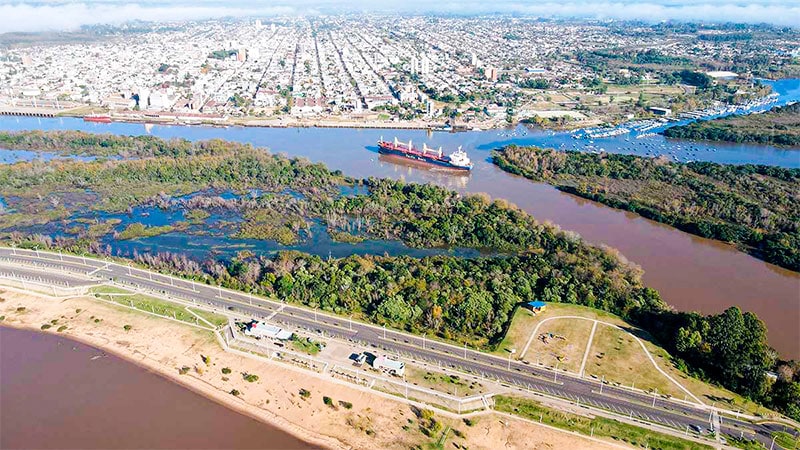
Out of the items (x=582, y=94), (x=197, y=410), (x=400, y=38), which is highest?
(x=400, y=38)

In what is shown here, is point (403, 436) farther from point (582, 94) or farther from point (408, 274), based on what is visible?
point (582, 94)

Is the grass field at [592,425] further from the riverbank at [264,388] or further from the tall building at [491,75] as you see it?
the tall building at [491,75]

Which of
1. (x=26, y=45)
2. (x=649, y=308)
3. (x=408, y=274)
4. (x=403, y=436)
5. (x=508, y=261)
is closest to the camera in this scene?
(x=403, y=436)

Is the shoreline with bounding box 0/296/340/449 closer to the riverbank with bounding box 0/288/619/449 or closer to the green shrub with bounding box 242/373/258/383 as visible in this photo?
the riverbank with bounding box 0/288/619/449

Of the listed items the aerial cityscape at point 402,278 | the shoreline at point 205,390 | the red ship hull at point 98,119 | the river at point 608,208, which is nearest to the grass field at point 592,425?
the aerial cityscape at point 402,278

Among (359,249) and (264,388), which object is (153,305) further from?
(359,249)

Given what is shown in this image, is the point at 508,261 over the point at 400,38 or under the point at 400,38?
under

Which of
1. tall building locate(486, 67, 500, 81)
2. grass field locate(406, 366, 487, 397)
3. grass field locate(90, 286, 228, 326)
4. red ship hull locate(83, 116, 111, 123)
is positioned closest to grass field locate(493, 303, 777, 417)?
grass field locate(406, 366, 487, 397)

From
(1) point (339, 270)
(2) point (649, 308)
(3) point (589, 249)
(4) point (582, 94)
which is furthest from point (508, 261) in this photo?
(4) point (582, 94)
